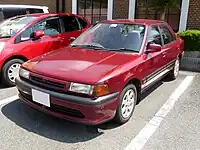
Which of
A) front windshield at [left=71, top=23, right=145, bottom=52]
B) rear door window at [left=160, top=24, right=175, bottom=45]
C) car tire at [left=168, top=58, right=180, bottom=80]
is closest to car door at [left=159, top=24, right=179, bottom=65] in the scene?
rear door window at [left=160, top=24, right=175, bottom=45]

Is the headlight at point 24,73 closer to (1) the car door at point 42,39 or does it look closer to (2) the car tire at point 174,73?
(1) the car door at point 42,39

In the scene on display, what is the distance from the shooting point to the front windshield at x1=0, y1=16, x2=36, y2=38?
5110mm

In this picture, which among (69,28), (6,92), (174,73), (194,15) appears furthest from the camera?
(194,15)

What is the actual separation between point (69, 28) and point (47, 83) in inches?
134

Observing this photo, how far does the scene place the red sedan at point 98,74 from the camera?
2.92m

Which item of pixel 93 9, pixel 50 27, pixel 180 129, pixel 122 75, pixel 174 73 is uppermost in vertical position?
pixel 93 9

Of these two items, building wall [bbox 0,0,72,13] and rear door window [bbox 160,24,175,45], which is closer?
rear door window [bbox 160,24,175,45]

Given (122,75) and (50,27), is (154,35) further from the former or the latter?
(50,27)

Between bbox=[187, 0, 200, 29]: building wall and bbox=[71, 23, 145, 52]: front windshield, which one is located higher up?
bbox=[187, 0, 200, 29]: building wall

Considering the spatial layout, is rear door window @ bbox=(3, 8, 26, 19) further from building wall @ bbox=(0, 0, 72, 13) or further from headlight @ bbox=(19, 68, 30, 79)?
headlight @ bbox=(19, 68, 30, 79)

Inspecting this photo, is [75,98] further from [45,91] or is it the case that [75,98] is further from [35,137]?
[35,137]

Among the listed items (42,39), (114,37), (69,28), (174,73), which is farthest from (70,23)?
(174,73)

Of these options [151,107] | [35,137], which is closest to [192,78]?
[151,107]

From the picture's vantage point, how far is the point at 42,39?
5.47 meters
